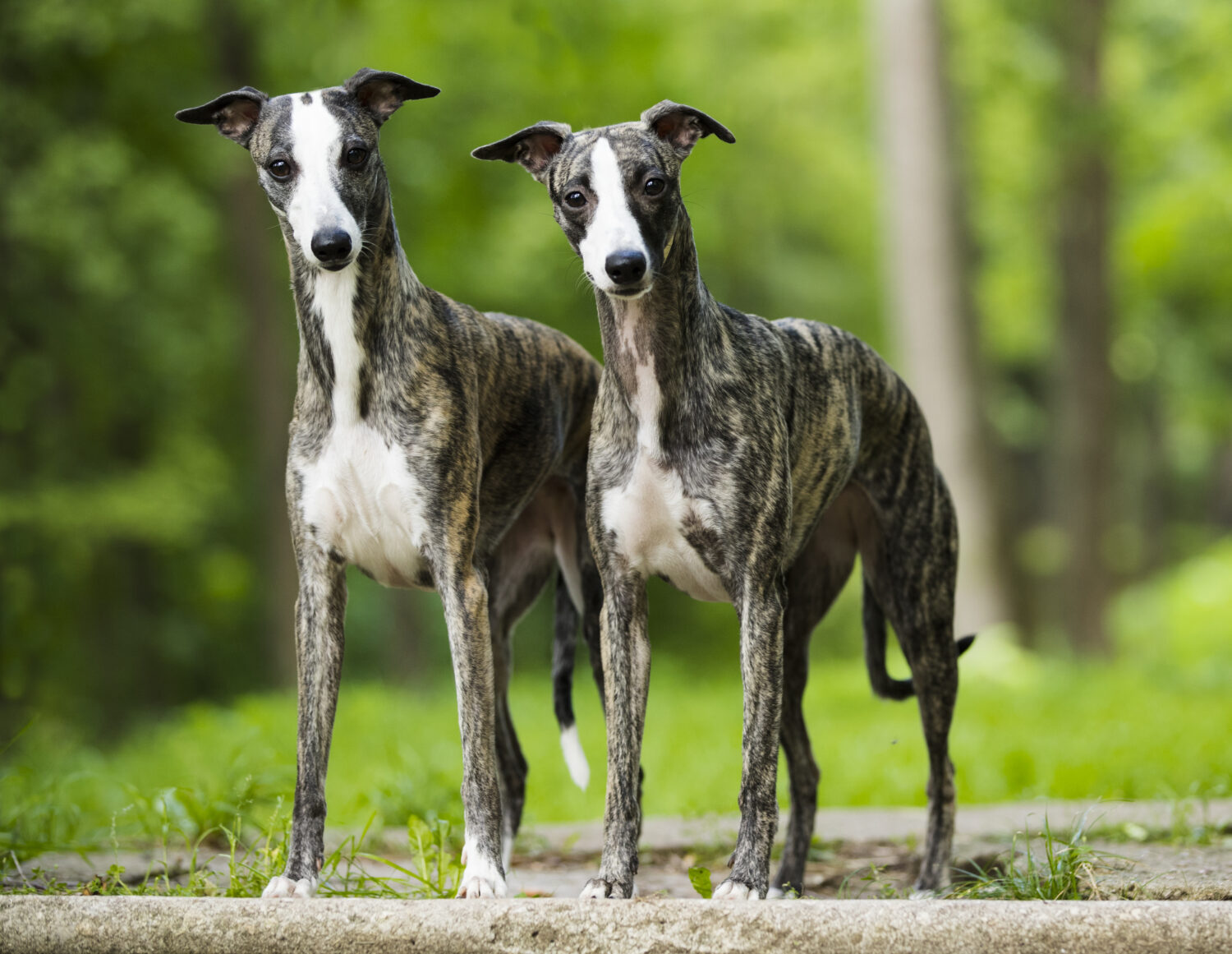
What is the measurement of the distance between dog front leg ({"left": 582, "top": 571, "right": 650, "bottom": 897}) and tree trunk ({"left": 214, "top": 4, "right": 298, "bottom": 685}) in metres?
8.65

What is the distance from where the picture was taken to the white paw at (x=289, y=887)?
368 cm

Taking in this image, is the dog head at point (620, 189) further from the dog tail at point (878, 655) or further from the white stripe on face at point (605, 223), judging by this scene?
the dog tail at point (878, 655)

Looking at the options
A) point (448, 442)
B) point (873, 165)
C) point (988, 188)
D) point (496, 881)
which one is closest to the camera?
point (496, 881)

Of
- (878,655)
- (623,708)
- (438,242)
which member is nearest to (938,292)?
(438,242)

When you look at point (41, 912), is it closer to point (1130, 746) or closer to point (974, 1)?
point (1130, 746)

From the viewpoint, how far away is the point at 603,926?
3053 millimetres

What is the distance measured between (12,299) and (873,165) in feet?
44.2

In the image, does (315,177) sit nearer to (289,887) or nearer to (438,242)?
(289,887)

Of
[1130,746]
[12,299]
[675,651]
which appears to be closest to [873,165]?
[675,651]

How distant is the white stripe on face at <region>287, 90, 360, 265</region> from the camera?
3672 mm

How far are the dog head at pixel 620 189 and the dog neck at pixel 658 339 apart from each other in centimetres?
11

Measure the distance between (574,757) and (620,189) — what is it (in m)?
2.13

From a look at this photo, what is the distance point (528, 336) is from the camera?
4.92m

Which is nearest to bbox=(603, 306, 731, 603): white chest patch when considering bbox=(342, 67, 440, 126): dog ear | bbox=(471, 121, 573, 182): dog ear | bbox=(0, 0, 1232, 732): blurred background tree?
bbox=(471, 121, 573, 182): dog ear
